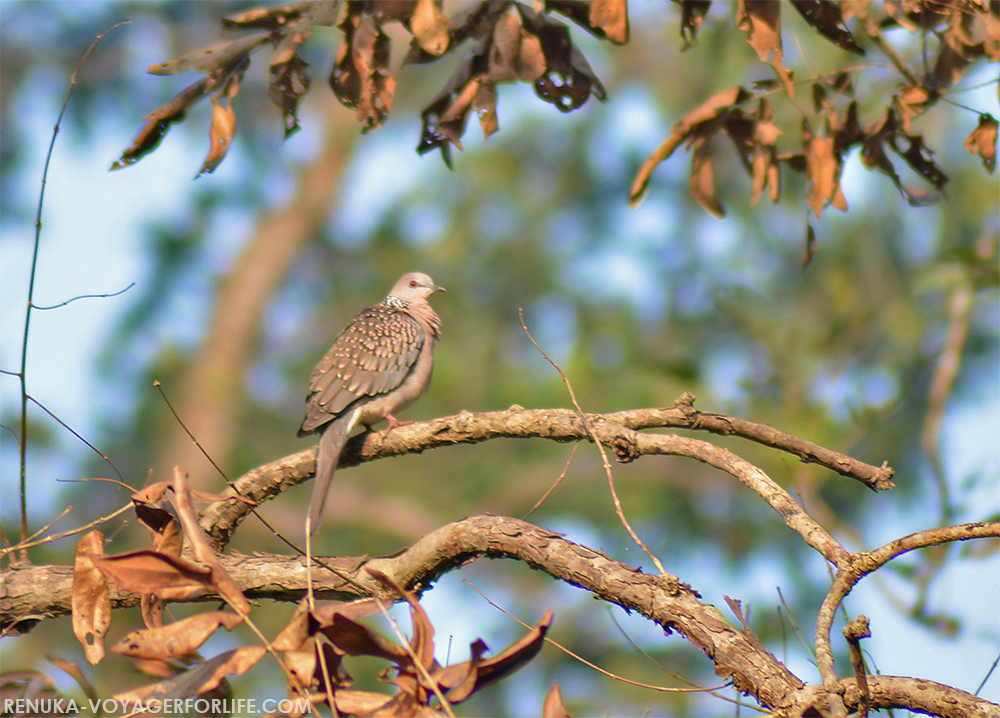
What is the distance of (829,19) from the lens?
275cm

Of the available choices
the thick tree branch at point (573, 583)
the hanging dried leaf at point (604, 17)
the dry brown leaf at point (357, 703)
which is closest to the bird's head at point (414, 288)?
the hanging dried leaf at point (604, 17)

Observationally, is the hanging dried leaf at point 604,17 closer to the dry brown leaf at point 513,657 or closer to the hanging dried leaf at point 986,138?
the hanging dried leaf at point 986,138

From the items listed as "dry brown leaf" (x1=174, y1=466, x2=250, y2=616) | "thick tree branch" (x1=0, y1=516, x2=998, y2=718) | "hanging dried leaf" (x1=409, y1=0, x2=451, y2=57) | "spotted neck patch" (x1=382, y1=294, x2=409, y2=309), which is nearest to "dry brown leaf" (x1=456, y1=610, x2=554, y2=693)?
"thick tree branch" (x1=0, y1=516, x2=998, y2=718)

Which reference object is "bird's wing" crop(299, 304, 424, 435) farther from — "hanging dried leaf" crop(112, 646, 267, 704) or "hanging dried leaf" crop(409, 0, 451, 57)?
"hanging dried leaf" crop(112, 646, 267, 704)

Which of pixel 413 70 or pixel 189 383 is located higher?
pixel 413 70

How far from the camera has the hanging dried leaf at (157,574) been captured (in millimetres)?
1626

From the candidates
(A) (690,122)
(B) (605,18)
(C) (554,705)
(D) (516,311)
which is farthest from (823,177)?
(D) (516,311)

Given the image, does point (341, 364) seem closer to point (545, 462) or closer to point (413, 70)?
point (545, 462)

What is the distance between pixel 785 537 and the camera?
11.3 meters

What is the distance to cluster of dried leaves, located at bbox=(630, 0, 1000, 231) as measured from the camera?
8.98 ft

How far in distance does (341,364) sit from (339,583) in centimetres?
179

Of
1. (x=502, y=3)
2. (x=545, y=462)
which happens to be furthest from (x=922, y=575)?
(x=545, y=462)

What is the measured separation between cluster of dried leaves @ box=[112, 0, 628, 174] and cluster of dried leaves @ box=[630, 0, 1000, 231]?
1.37 feet

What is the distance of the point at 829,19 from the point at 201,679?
2.67 metres
